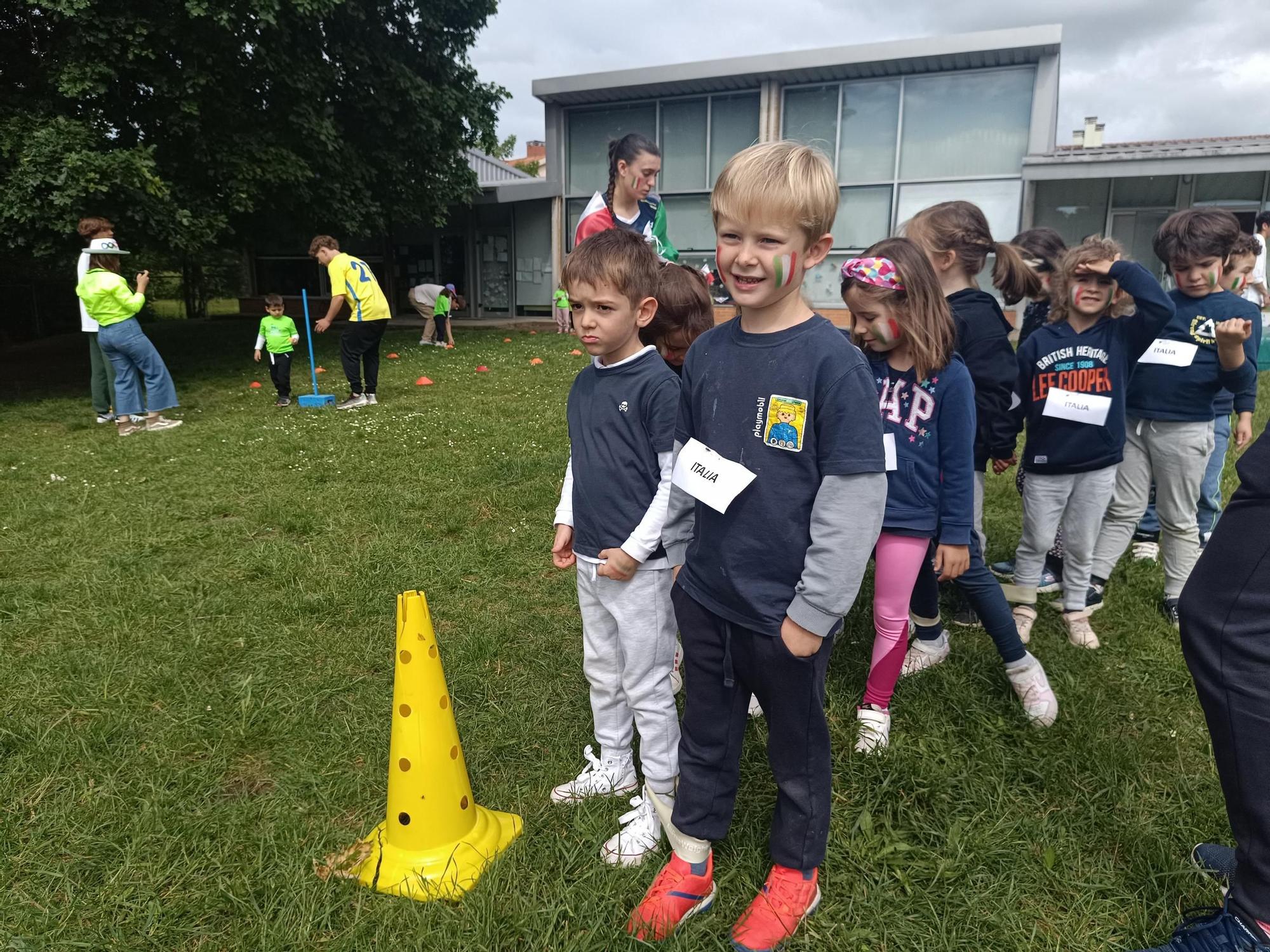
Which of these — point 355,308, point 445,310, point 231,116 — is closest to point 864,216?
point 445,310

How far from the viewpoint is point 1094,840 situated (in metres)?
2.26

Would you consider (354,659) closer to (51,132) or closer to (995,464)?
(995,464)

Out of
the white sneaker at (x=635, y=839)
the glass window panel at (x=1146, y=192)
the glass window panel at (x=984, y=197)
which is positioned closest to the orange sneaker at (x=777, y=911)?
the white sneaker at (x=635, y=839)

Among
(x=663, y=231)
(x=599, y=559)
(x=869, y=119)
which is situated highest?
(x=869, y=119)

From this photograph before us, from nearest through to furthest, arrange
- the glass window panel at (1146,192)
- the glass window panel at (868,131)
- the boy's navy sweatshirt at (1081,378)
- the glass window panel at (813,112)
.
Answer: the boy's navy sweatshirt at (1081,378) → the glass window panel at (1146,192) → the glass window panel at (868,131) → the glass window panel at (813,112)

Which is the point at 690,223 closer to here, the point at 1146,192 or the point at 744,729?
the point at 1146,192

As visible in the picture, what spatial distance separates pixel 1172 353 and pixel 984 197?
15.7 metres

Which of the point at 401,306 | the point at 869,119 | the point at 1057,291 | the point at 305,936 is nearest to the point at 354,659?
the point at 305,936

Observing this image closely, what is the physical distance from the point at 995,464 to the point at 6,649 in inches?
171

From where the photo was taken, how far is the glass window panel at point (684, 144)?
62.7ft

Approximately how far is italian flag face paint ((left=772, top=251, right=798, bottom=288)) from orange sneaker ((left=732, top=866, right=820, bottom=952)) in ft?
4.64

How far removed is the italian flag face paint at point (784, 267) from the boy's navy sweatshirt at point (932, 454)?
971 millimetres

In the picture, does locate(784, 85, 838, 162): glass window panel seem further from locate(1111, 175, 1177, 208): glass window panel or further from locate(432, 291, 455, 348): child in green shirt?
locate(432, 291, 455, 348): child in green shirt

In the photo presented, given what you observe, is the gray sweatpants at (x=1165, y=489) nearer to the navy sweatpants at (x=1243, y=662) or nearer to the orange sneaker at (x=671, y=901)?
the navy sweatpants at (x=1243, y=662)
